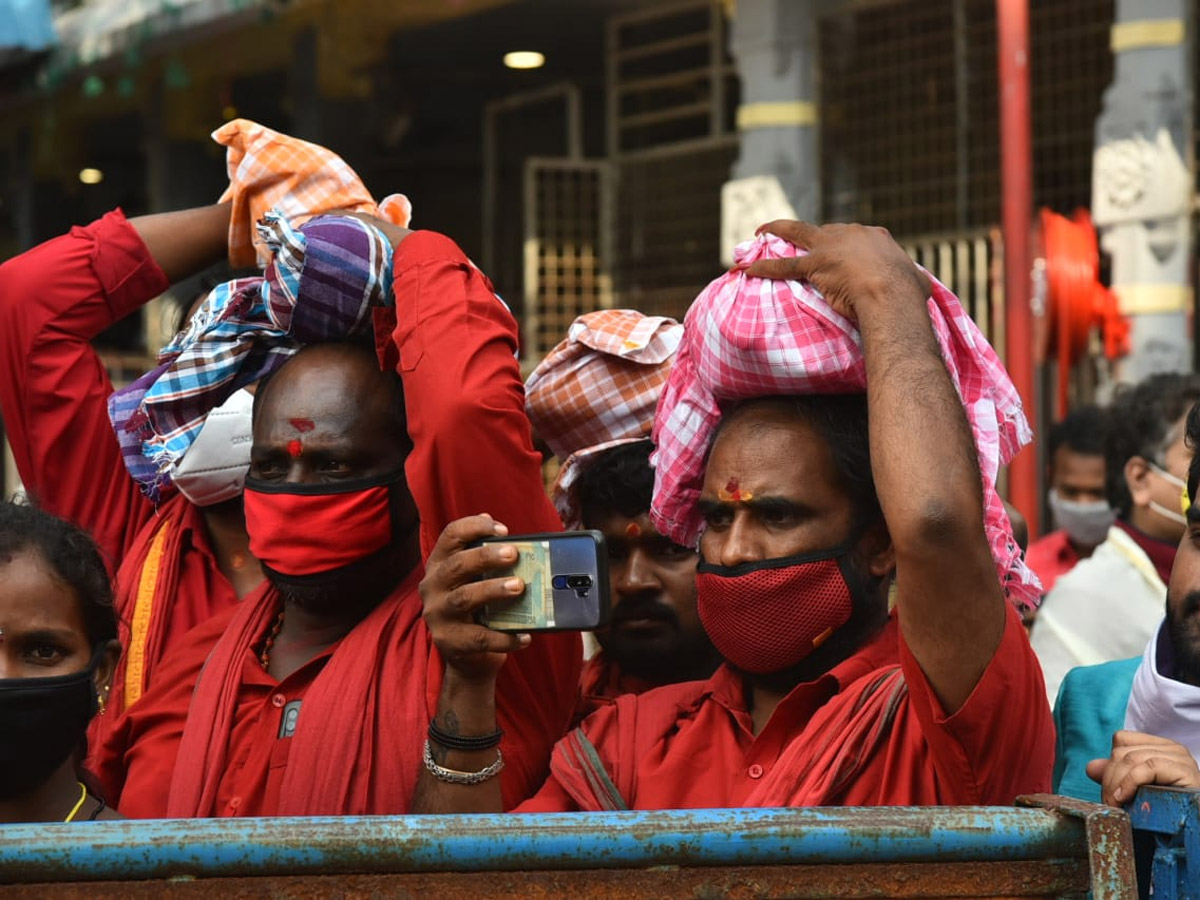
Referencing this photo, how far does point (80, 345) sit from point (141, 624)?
53 cm

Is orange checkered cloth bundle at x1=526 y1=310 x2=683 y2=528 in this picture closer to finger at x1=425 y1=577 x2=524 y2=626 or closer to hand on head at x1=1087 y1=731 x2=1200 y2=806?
finger at x1=425 y1=577 x2=524 y2=626

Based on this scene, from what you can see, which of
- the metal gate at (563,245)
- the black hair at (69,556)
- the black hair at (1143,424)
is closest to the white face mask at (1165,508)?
the black hair at (1143,424)

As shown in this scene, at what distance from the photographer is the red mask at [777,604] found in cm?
237

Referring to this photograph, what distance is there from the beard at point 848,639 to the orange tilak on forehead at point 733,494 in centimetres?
16

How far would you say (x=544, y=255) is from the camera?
36.9 feet

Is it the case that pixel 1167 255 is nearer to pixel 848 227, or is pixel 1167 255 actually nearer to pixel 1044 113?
pixel 1044 113

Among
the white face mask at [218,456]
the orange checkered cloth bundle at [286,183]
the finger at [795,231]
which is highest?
the orange checkered cloth bundle at [286,183]

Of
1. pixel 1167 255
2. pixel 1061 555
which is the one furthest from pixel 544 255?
pixel 1061 555

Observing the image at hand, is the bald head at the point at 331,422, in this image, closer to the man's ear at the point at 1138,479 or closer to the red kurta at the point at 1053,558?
the man's ear at the point at 1138,479

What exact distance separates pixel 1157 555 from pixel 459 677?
280 cm

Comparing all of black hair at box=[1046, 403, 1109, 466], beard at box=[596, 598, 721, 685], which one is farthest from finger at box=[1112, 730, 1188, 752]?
black hair at box=[1046, 403, 1109, 466]

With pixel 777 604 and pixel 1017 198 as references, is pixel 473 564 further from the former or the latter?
pixel 1017 198

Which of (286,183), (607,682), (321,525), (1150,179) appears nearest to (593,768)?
(321,525)

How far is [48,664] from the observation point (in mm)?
2416
